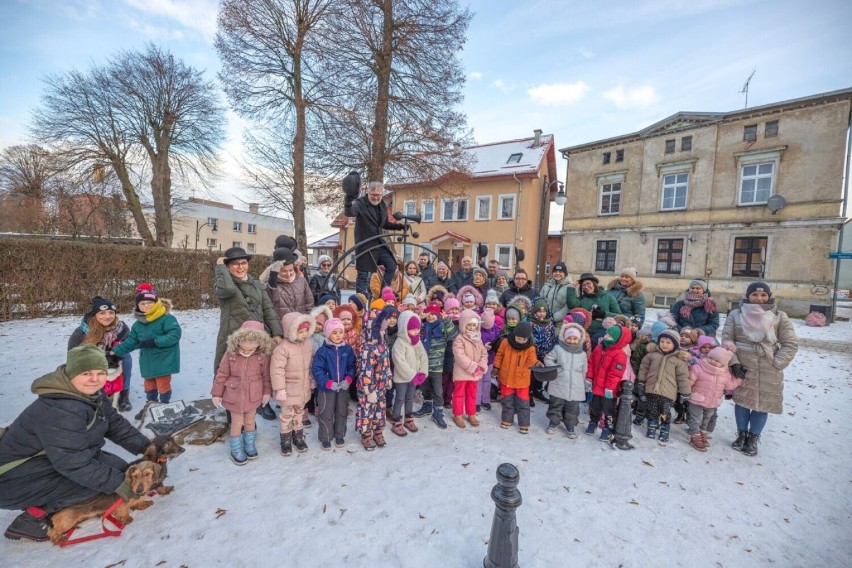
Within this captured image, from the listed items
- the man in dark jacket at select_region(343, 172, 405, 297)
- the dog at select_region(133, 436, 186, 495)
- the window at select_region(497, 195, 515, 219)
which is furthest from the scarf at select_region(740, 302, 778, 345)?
the window at select_region(497, 195, 515, 219)

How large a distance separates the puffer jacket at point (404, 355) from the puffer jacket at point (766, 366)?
372 centimetres

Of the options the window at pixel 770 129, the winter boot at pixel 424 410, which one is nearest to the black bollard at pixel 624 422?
the winter boot at pixel 424 410

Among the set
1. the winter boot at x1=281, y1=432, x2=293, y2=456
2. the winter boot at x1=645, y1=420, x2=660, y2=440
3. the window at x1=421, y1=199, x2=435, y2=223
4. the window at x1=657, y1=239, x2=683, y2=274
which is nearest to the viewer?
the winter boot at x1=281, y1=432, x2=293, y2=456

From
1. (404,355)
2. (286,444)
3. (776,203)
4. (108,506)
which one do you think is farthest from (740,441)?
(776,203)

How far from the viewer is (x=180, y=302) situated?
1072 cm

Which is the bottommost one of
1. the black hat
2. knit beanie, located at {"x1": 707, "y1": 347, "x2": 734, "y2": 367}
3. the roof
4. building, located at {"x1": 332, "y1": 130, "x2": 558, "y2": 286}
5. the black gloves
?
the black gloves

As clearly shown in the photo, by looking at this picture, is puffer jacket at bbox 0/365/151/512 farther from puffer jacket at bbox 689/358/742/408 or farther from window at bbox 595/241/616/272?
window at bbox 595/241/616/272

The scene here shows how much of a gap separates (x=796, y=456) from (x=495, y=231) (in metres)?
17.7

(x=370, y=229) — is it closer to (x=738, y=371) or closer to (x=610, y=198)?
(x=738, y=371)

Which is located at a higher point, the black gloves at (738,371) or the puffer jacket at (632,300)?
the puffer jacket at (632,300)

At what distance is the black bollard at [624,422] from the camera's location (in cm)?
390

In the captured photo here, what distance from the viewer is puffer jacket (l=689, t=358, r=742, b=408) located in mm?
4016

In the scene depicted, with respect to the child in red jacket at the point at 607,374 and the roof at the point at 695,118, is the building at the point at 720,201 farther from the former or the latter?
the child in red jacket at the point at 607,374

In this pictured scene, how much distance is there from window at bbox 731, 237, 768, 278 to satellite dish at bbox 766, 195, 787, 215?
1.43 metres
